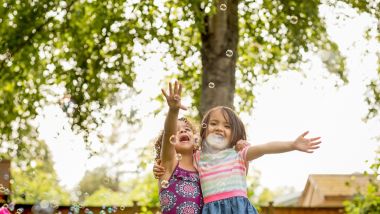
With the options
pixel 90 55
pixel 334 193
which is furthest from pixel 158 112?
pixel 334 193

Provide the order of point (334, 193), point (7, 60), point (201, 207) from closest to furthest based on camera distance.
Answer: point (201, 207), point (7, 60), point (334, 193)

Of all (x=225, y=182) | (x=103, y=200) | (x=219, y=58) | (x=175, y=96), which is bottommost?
(x=103, y=200)

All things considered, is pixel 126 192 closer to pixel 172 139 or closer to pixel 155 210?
pixel 155 210

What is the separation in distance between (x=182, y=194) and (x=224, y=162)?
295 millimetres

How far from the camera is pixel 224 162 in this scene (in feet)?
13.1

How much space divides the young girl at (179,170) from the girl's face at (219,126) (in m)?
0.14

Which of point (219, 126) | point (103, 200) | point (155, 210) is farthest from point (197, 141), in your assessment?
point (103, 200)

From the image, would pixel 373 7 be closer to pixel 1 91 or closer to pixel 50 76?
pixel 50 76

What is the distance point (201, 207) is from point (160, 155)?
1.27ft

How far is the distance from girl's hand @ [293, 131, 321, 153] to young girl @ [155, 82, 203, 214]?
636 mm

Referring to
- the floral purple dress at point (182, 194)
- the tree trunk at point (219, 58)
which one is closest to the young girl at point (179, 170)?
the floral purple dress at point (182, 194)

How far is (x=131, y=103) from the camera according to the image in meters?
9.93

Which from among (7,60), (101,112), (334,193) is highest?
(7,60)

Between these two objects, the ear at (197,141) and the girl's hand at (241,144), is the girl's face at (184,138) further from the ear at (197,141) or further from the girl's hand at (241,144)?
the girl's hand at (241,144)
